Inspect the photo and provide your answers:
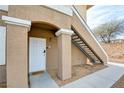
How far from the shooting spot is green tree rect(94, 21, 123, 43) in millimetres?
13042

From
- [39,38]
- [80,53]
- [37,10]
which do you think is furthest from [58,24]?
[80,53]

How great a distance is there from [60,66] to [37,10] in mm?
2538

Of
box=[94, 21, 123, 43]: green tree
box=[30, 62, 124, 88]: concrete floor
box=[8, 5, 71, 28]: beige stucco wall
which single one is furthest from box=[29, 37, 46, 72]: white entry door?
box=[94, 21, 123, 43]: green tree

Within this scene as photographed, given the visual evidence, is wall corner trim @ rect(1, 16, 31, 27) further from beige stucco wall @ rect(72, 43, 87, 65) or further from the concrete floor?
beige stucco wall @ rect(72, 43, 87, 65)

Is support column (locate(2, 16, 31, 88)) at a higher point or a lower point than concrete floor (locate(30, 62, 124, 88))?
higher

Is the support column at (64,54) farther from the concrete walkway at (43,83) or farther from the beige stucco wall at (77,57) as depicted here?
the beige stucco wall at (77,57)

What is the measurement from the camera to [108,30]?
1426cm

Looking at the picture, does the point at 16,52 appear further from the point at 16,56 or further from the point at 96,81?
the point at 96,81

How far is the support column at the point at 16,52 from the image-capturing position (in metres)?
3.08

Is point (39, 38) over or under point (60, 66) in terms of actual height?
over

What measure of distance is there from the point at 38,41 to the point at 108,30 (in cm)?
1194

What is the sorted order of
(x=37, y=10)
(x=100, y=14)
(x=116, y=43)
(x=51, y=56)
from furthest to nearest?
(x=116, y=43) → (x=100, y=14) → (x=51, y=56) → (x=37, y=10)

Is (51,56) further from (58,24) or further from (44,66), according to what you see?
(58,24)

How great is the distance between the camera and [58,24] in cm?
438
